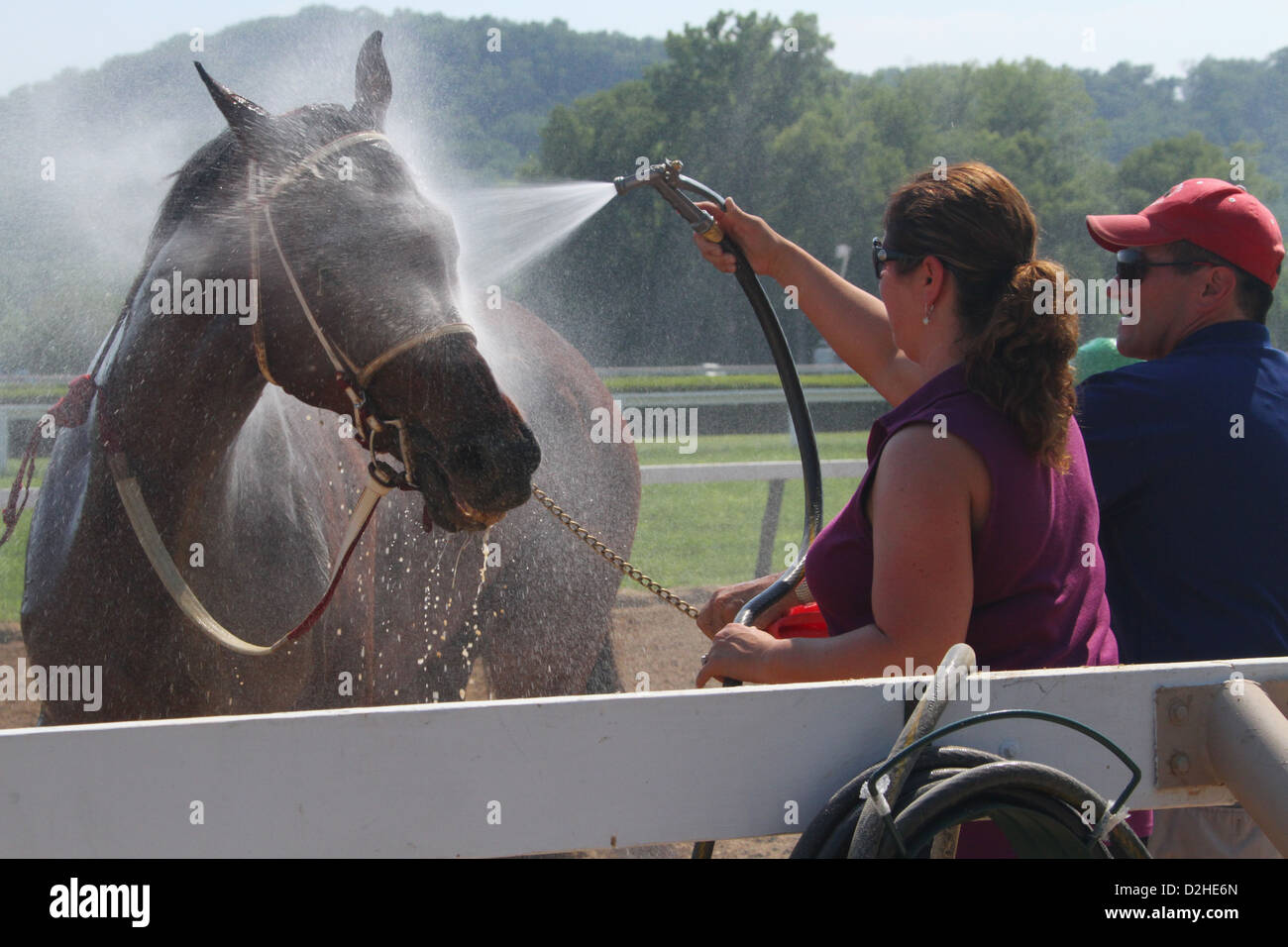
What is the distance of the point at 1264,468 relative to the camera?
6.87 ft

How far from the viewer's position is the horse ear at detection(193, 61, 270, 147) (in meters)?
2.46

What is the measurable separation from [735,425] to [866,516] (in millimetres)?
15646

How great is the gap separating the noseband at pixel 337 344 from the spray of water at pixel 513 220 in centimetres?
158

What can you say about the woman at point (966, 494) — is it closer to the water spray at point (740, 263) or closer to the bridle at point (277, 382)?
the water spray at point (740, 263)

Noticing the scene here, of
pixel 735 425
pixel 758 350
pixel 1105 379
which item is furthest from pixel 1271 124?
pixel 1105 379

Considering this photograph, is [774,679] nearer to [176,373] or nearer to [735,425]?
[176,373]

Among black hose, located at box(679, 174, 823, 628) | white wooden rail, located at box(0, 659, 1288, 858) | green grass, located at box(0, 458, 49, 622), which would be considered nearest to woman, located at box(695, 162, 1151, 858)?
white wooden rail, located at box(0, 659, 1288, 858)

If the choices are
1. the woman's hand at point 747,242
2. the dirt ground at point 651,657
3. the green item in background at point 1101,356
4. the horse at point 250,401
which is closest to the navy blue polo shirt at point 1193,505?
the woman's hand at point 747,242

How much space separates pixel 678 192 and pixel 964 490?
1.38 meters

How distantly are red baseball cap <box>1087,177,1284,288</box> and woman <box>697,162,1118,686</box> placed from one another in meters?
0.59

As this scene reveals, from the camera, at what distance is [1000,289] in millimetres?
1812

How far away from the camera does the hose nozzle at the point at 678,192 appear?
2730 millimetres

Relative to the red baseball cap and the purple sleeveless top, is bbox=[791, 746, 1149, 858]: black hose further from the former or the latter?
the red baseball cap
